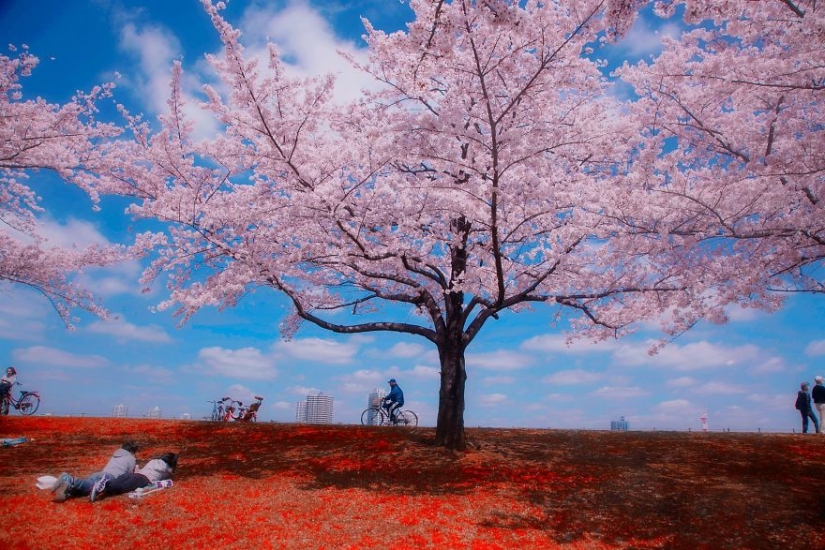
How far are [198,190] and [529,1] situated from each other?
8.76 metres

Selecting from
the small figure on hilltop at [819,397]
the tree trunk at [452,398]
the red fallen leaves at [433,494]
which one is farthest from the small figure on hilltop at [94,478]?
the small figure on hilltop at [819,397]

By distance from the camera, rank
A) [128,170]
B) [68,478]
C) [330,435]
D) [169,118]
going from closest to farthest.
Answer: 1. [68,478]
2. [169,118]
3. [128,170]
4. [330,435]

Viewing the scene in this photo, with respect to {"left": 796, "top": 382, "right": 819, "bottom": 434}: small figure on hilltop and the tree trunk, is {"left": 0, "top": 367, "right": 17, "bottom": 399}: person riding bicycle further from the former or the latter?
{"left": 796, "top": 382, "right": 819, "bottom": 434}: small figure on hilltop

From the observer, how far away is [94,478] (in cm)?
979

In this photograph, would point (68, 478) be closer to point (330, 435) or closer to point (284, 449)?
point (284, 449)

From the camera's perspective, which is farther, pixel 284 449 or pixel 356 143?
pixel 284 449

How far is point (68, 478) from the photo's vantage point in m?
9.56

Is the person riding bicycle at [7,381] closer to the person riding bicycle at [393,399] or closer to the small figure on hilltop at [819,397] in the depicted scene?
the person riding bicycle at [393,399]

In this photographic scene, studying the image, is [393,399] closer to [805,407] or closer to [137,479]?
[137,479]

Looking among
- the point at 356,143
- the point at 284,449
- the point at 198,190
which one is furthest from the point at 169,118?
the point at 284,449

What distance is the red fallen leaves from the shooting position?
816cm

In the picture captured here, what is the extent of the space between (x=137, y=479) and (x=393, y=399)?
10.6 m

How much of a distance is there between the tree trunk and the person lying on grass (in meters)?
6.72

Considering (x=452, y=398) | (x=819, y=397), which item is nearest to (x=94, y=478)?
(x=452, y=398)
